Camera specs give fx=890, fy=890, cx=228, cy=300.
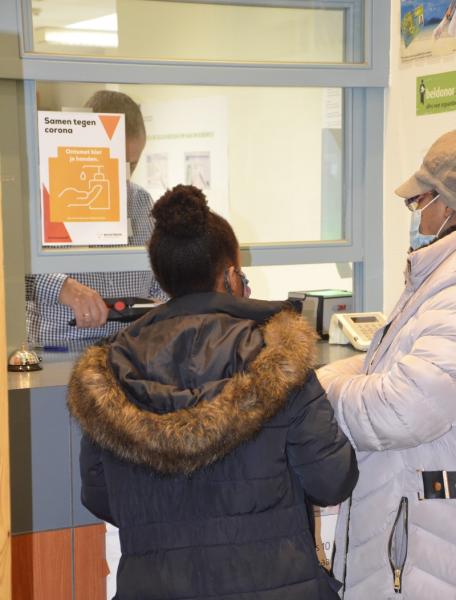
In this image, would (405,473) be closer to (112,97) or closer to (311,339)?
(311,339)

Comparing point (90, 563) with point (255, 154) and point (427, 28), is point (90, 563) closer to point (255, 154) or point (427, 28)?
point (255, 154)

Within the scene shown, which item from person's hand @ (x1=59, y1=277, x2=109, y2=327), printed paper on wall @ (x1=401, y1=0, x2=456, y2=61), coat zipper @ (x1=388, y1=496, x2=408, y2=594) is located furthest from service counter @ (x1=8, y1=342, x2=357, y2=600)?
printed paper on wall @ (x1=401, y1=0, x2=456, y2=61)

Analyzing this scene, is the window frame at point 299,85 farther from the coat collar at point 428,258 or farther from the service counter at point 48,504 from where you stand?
the coat collar at point 428,258

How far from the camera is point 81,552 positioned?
258 centimetres

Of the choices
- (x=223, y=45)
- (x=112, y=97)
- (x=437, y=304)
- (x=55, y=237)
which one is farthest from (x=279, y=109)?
(x=437, y=304)

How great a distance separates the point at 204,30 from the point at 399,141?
832 mm

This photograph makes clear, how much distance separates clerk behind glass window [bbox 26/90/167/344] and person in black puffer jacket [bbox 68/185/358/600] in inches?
59.4

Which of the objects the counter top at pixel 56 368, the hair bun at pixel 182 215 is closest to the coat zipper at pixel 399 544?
the counter top at pixel 56 368

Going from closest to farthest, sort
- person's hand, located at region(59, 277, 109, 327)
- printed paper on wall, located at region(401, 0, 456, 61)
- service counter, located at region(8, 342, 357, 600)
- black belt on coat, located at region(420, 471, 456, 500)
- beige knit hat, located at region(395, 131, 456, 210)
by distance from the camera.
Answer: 1. black belt on coat, located at region(420, 471, 456, 500)
2. beige knit hat, located at region(395, 131, 456, 210)
3. service counter, located at region(8, 342, 357, 600)
4. printed paper on wall, located at region(401, 0, 456, 61)
5. person's hand, located at region(59, 277, 109, 327)

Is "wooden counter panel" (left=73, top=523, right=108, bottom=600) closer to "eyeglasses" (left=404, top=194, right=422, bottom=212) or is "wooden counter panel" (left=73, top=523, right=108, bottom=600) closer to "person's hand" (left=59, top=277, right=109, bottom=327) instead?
"person's hand" (left=59, top=277, right=109, bottom=327)

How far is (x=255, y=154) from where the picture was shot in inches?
133

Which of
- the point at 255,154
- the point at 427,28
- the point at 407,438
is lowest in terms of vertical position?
the point at 407,438

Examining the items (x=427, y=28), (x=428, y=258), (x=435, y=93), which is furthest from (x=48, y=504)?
(x=427, y=28)

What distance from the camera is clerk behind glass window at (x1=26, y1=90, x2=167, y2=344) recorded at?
3.17 m
